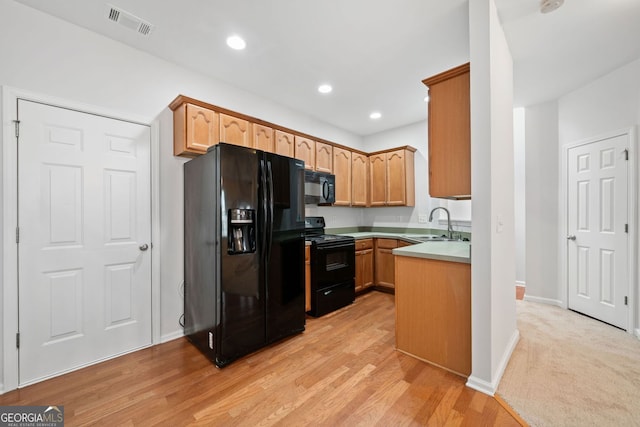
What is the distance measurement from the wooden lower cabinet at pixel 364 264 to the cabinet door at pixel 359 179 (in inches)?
30.4

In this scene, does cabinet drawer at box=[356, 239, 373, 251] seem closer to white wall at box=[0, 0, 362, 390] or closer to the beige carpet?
the beige carpet

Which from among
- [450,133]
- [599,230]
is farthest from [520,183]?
[450,133]

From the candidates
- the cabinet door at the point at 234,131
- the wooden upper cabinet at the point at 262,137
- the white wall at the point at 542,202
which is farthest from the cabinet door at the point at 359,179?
the white wall at the point at 542,202

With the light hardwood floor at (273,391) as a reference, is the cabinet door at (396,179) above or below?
above

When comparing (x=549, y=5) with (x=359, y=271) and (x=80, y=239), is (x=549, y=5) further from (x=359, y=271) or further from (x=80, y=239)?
(x=80, y=239)

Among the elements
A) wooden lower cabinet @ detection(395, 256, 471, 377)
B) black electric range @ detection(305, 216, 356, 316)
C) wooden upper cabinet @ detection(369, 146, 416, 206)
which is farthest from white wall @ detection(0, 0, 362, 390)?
wooden upper cabinet @ detection(369, 146, 416, 206)

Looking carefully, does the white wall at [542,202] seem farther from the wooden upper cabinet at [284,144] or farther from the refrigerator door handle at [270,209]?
the refrigerator door handle at [270,209]

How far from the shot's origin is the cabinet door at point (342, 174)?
13.8 feet

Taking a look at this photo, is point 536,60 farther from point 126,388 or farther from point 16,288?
point 16,288

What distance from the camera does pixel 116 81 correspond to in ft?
7.80

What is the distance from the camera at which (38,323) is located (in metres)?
2.00

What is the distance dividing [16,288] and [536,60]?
5005mm

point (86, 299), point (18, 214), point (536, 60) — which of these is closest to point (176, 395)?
point (86, 299)

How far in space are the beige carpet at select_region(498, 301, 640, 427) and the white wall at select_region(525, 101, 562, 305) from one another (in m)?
0.76
